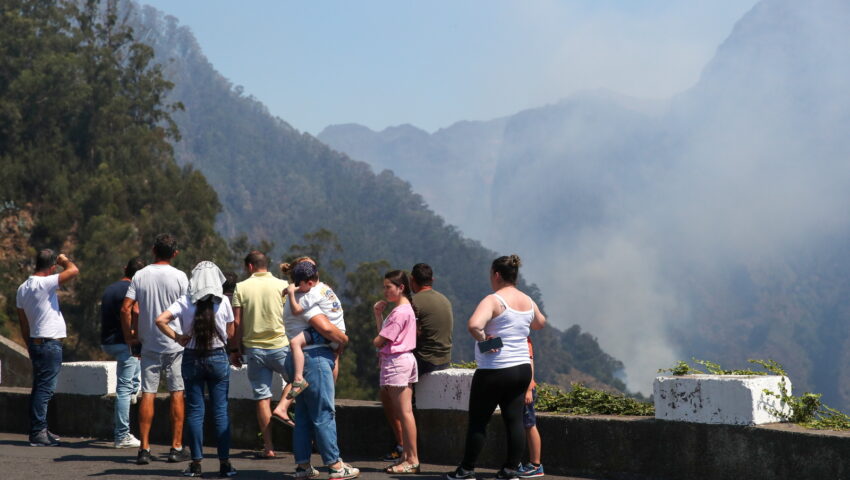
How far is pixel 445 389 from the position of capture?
326 inches

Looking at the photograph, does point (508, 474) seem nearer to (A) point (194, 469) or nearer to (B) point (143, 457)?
(A) point (194, 469)

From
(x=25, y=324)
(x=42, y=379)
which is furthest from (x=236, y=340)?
(x=25, y=324)

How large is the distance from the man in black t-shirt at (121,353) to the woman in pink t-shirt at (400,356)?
2.52 m

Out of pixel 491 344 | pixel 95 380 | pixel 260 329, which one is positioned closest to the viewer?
pixel 491 344

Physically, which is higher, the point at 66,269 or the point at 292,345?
the point at 66,269

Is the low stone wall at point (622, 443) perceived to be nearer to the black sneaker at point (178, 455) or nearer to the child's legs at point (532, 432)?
the child's legs at point (532, 432)

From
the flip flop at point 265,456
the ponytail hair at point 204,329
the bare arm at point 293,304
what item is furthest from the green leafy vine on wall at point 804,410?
the flip flop at point 265,456

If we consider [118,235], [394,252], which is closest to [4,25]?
[118,235]

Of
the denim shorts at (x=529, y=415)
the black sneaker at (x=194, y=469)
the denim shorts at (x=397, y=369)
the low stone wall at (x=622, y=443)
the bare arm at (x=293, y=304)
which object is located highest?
the bare arm at (x=293, y=304)

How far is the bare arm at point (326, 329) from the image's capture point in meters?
7.16

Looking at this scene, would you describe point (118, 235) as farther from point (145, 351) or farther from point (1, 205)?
point (145, 351)

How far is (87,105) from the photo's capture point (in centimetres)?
5578

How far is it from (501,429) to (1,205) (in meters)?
46.6

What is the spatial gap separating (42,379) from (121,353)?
1074 millimetres
